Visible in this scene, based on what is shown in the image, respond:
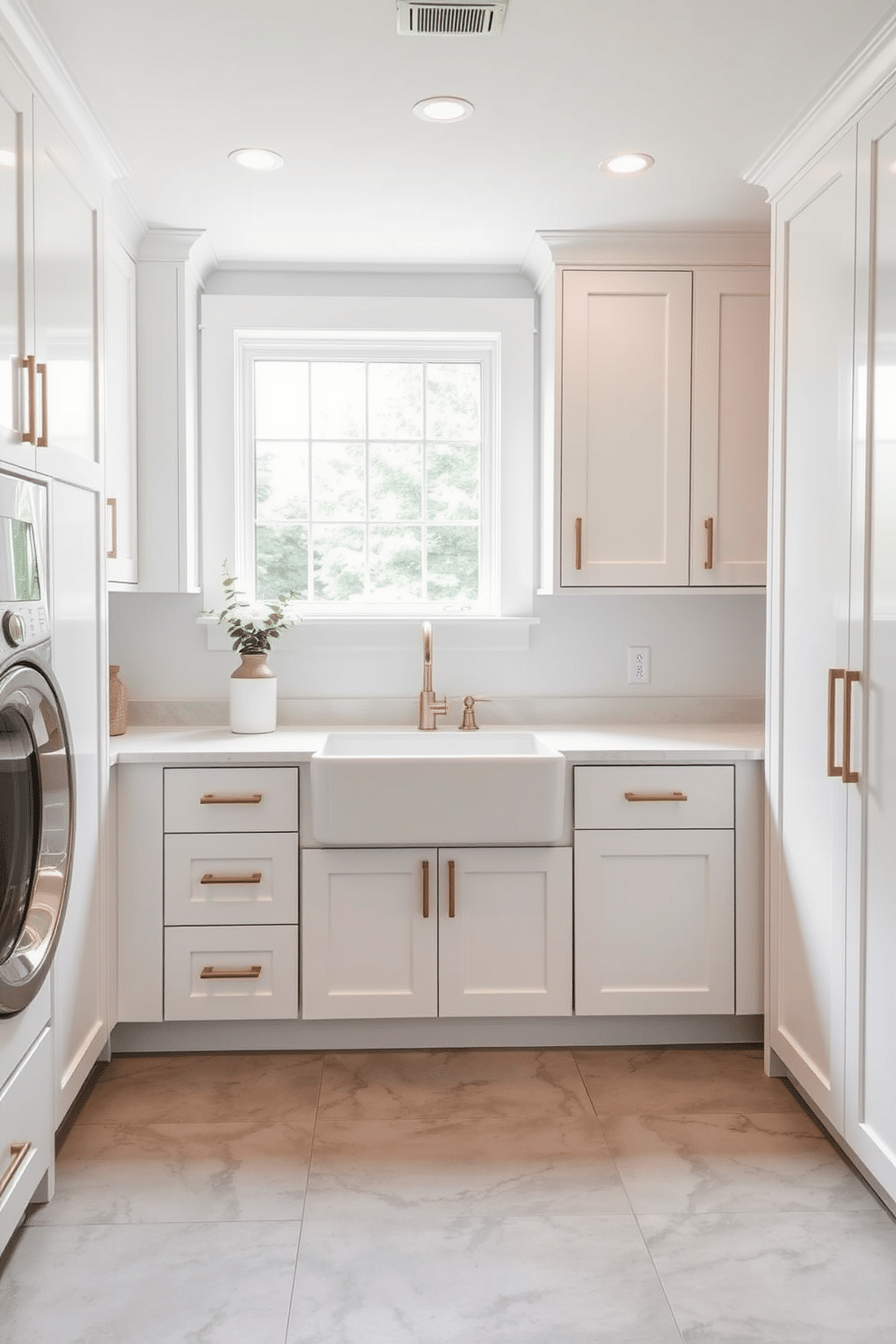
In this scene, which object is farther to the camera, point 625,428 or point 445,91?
point 625,428

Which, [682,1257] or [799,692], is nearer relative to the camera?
[682,1257]

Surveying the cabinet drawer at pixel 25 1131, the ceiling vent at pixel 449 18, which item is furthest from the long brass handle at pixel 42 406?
the cabinet drawer at pixel 25 1131

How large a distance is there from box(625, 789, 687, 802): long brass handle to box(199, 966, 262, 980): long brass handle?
1.05 metres

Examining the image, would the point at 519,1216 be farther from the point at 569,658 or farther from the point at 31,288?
the point at 31,288

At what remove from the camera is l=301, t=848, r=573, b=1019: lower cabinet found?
269cm

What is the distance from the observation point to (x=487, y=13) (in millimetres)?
1832

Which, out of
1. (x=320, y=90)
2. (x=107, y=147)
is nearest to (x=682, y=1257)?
(x=320, y=90)

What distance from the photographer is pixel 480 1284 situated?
1812 millimetres

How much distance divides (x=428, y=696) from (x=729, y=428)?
1.15m

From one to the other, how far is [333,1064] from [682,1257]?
1.09m

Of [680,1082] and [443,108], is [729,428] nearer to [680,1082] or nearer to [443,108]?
[443,108]

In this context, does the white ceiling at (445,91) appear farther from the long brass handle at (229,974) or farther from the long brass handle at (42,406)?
the long brass handle at (229,974)

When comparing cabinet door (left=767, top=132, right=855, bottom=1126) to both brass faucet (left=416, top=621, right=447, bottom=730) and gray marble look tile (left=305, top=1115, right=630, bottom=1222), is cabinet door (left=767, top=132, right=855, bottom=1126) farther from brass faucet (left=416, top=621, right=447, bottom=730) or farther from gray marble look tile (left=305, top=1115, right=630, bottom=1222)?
brass faucet (left=416, top=621, right=447, bottom=730)

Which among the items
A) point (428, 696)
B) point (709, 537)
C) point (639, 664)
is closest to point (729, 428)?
point (709, 537)
